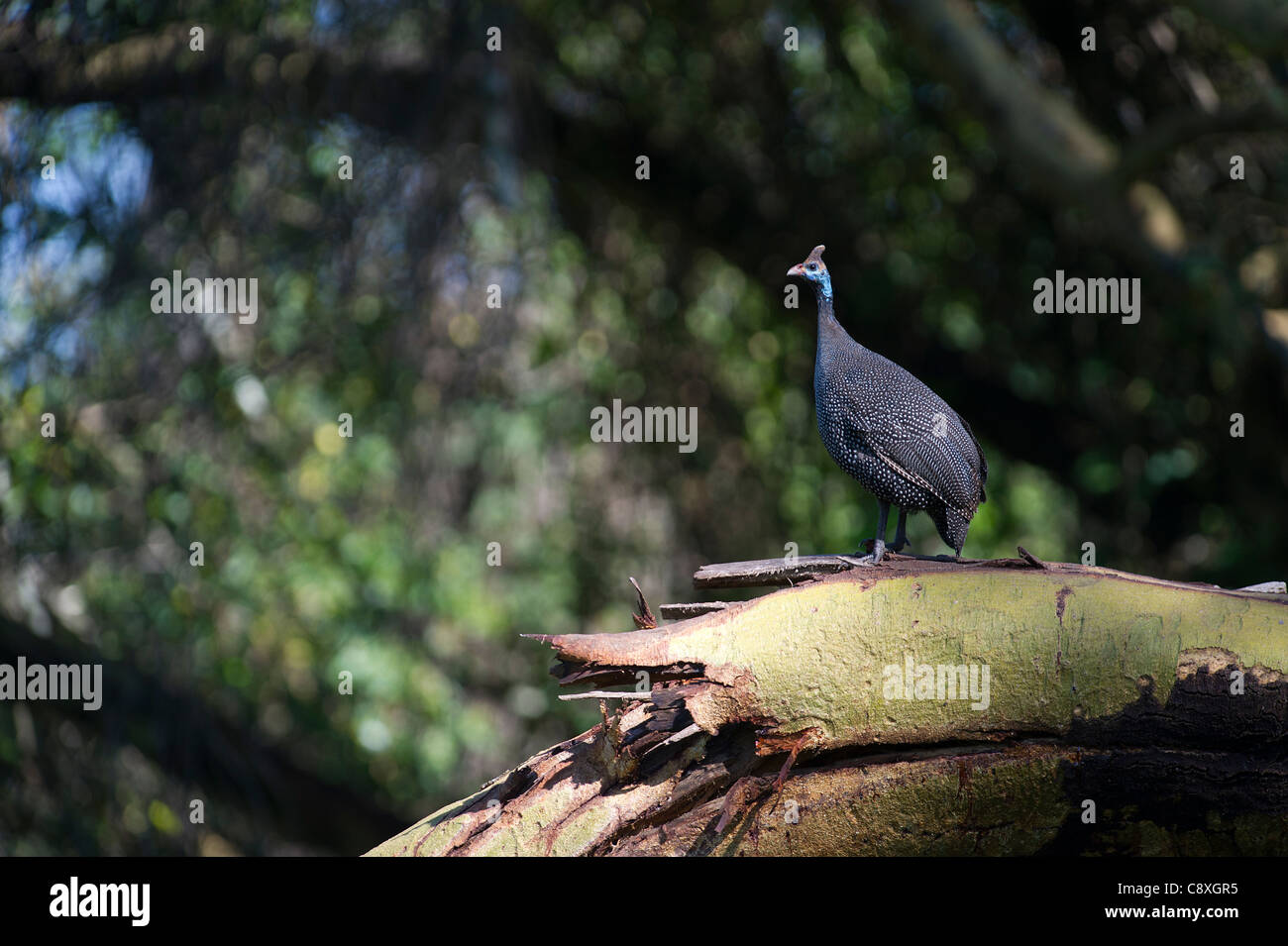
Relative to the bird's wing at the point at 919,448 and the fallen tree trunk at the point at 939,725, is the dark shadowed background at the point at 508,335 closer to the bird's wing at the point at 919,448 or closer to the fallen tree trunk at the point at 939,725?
the bird's wing at the point at 919,448

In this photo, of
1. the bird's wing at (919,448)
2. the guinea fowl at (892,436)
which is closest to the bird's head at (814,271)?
the guinea fowl at (892,436)

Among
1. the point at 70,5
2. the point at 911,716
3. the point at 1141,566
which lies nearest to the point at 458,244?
the point at 70,5

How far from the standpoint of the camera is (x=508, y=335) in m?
5.43

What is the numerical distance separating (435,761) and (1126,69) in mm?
5367

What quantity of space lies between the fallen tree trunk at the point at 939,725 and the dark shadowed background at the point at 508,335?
3.28 metres

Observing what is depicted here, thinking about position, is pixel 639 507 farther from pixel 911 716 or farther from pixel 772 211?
pixel 911 716

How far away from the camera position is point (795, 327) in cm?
700

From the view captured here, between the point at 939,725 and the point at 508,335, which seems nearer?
the point at 939,725

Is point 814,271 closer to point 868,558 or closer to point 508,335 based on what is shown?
point 868,558

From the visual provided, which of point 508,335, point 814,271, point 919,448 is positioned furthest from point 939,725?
point 508,335

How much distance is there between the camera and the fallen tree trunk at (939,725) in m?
2.21

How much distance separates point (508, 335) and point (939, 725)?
360 centimetres

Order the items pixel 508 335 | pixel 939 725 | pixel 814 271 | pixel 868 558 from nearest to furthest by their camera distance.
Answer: pixel 939 725 → pixel 868 558 → pixel 814 271 → pixel 508 335

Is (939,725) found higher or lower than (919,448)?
lower
